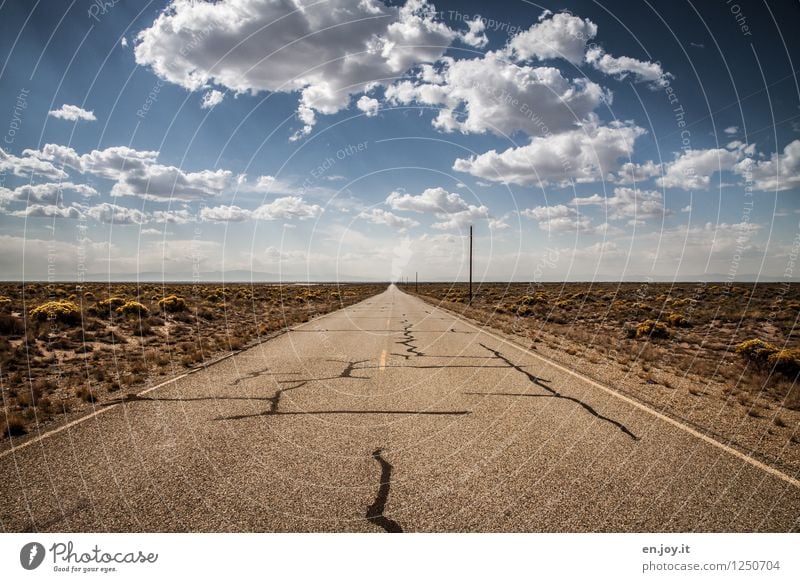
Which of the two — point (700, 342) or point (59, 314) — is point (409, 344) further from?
point (59, 314)

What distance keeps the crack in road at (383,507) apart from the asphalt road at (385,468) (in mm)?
19

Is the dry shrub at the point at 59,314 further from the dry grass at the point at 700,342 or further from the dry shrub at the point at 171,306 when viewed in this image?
the dry grass at the point at 700,342

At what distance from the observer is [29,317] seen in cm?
1586

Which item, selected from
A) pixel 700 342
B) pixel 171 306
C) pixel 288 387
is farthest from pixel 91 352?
pixel 700 342

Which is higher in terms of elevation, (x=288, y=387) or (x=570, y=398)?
(x=570, y=398)

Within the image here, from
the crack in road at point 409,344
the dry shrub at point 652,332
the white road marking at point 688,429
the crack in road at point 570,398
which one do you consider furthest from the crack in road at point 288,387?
the dry shrub at point 652,332

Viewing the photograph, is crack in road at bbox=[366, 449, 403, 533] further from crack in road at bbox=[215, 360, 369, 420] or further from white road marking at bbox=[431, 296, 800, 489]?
white road marking at bbox=[431, 296, 800, 489]

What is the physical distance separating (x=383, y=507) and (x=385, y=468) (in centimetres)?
76

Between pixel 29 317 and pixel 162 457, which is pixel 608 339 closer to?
pixel 162 457

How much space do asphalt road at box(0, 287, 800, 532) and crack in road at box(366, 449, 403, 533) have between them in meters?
0.02

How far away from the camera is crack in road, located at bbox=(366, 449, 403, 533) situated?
120 inches

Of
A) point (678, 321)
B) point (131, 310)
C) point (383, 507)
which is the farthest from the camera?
point (678, 321)

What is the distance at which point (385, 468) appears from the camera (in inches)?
159

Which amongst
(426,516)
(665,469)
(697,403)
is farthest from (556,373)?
(426,516)
